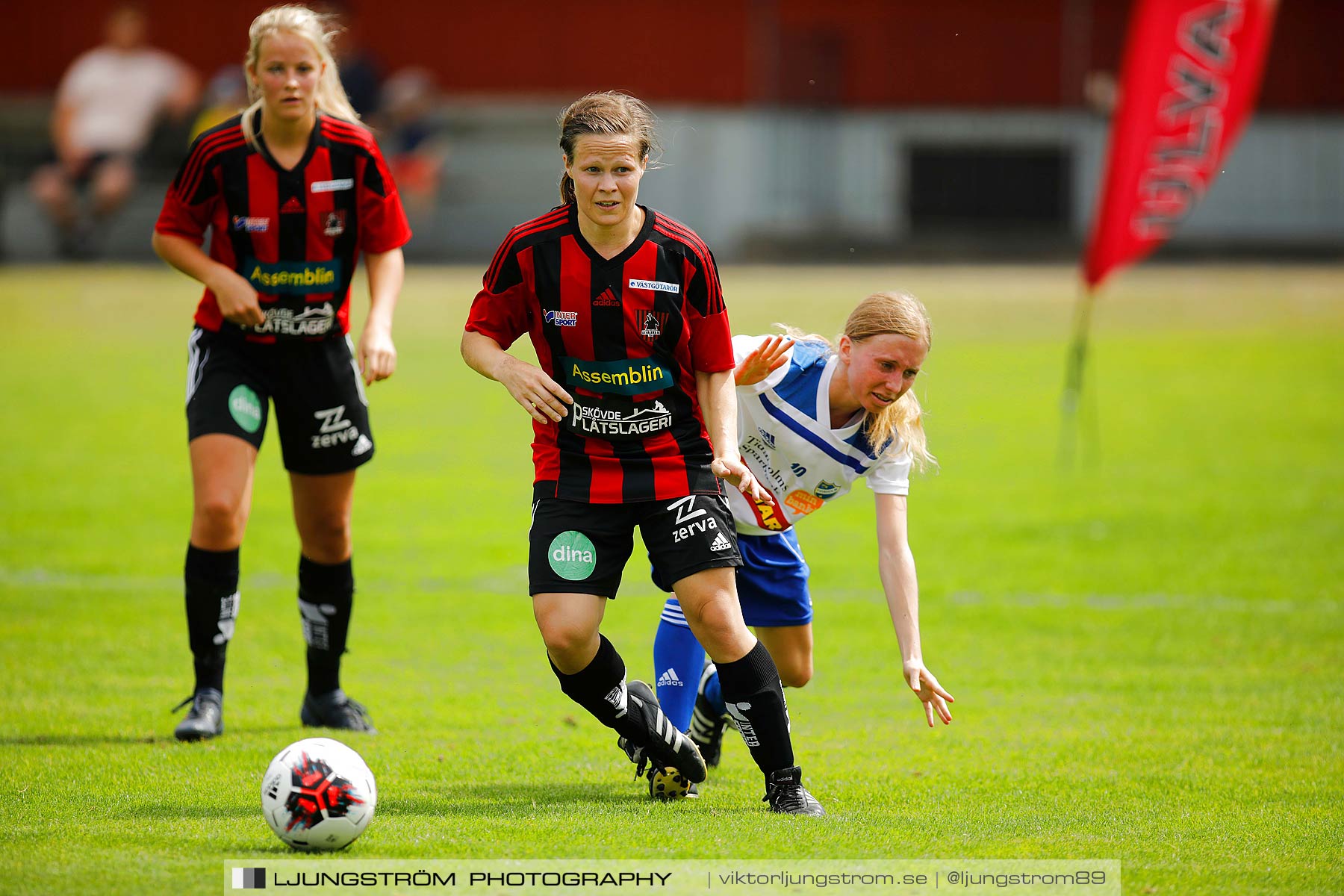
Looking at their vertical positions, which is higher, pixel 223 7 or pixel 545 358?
pixel 223 7

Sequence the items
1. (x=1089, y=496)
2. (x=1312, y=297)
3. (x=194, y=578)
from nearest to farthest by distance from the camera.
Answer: (x=194, y=578)
(x=1089, y=496)
(x=1312, y=297)

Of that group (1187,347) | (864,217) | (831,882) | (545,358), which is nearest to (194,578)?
(545,358)

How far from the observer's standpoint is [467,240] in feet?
69.8

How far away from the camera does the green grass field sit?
13.5 ft

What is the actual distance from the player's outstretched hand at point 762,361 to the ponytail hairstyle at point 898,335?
114mm

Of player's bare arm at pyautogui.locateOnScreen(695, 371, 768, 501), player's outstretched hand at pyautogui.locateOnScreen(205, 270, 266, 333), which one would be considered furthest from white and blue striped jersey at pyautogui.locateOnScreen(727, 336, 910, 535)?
player's outstretched hand at pyautogui.locateOnScreen(205, 270, 266, 333)

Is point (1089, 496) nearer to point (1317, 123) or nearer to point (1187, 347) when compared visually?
point (1187, 347)

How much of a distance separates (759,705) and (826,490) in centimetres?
84

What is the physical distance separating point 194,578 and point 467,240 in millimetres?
16554

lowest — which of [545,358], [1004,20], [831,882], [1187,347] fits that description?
[1187,347]

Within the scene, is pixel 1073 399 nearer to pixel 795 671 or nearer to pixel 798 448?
pixel 795 671

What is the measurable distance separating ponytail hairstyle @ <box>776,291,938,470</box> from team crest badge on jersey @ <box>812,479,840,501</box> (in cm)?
25

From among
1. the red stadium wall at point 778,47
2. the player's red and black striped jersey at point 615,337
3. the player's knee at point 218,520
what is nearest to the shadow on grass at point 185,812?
the player's knee at point 218,520

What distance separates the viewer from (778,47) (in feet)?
74.9
